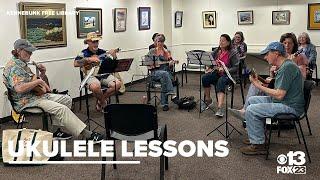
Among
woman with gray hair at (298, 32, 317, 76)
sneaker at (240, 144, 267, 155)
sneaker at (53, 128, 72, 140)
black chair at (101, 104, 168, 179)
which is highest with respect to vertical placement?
woman with gray hair at (298, 32, 317, 76)

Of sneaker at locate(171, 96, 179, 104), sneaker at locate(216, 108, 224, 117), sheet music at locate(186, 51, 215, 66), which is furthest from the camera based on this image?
sneaker at locate(171, 96, 179, 104)

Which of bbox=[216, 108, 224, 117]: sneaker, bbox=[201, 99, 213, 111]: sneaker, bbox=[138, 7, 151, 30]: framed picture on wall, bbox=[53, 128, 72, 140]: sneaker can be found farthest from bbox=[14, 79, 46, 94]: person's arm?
bbox=[138, 7, 151, 30]: framed picture on wall

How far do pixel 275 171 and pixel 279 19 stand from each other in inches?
218

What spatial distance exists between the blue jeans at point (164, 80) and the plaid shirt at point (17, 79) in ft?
7.11

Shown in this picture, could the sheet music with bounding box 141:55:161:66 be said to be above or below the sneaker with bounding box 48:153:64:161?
above

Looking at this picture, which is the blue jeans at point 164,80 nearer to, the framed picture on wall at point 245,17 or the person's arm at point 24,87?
the person's arm at point 24,87

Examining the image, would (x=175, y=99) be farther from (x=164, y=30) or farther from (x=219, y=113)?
(x=164, y=30)

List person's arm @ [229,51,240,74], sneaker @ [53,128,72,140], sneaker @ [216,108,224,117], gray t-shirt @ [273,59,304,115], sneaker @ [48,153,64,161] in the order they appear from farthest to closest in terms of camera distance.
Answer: person's arm @ [229,51,240,74]
sneaker @ [216,108,224,117]
sneaker @ [53,128,72,140]
sneaker @ [48,153,64,161]
gray t-shirt @ [273,59,304,115]

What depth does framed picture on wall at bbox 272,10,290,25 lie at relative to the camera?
796cm

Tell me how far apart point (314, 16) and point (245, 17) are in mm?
1545

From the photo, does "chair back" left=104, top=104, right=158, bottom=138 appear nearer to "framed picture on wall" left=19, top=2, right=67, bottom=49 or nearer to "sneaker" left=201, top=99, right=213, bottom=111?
"sneaker" left=201, top=99, right=213, bottom=111

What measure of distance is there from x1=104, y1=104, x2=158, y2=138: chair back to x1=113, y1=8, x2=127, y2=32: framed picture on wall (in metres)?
4.54

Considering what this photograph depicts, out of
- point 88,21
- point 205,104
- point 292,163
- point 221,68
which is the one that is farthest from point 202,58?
point 88,21

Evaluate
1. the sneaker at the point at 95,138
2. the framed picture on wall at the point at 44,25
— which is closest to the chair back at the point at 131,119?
the sneaker at the point at 95,138
